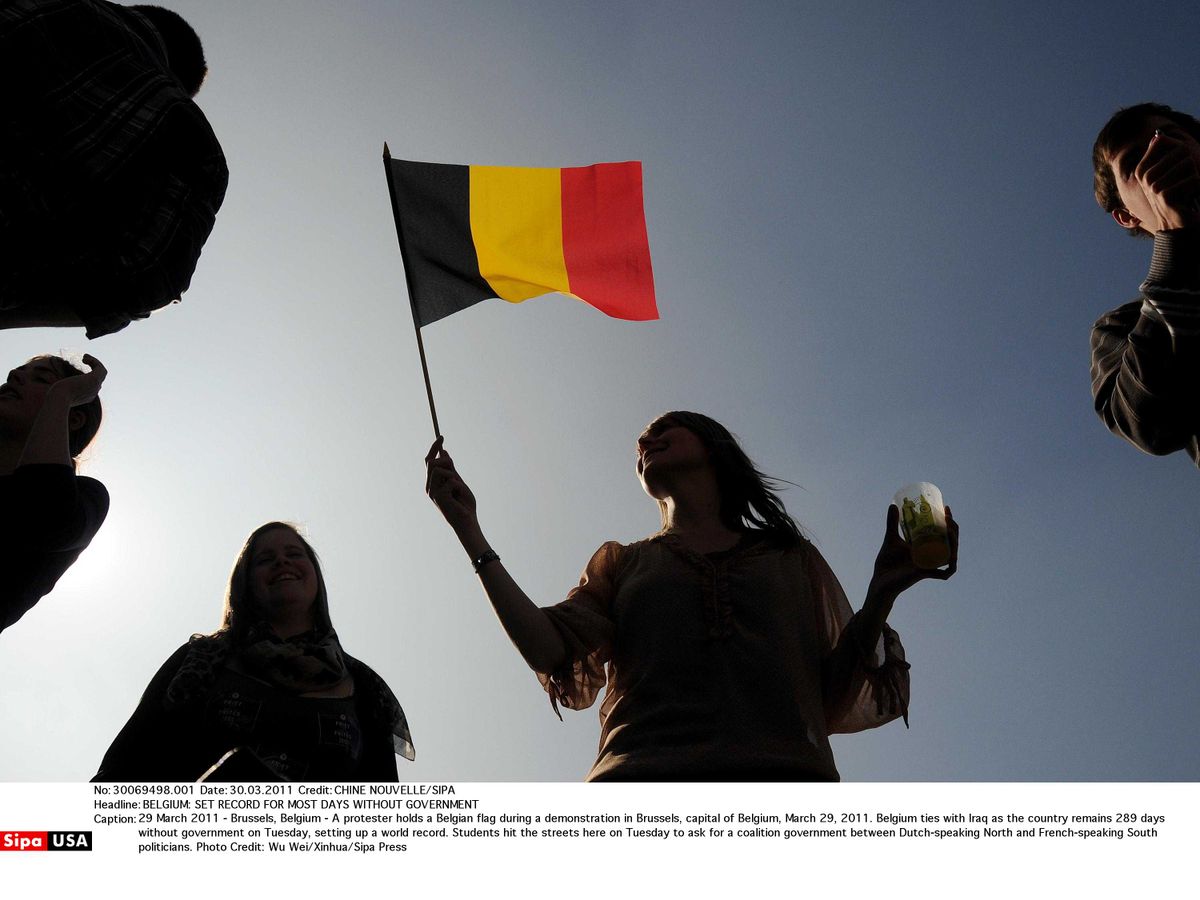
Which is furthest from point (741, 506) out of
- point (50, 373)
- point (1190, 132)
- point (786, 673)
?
point (50, 373)

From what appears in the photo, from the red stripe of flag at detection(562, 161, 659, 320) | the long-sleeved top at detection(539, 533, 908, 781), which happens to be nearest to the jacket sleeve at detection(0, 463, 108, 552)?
the long-sleeved top at detection(539, 533, 908, 781)

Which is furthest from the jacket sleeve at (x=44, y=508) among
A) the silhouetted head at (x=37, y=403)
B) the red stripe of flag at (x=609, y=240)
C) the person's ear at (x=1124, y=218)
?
the person's ear at (x=1124, y=218)

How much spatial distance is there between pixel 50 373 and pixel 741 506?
2.42m

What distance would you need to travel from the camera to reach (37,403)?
11.0ft

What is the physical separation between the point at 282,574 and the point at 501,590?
107 cm

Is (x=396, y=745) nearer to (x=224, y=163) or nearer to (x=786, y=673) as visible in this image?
(x=786, y=673)

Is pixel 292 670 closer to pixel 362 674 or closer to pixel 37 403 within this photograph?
pixel 362 674

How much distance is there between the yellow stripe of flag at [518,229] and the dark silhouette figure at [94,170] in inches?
72.4

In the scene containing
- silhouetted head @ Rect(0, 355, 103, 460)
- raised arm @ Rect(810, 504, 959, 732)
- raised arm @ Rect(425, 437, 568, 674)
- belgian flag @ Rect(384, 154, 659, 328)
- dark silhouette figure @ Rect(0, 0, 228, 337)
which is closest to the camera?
dark silhouette figure @ Rect(0, 0, 228, 337)

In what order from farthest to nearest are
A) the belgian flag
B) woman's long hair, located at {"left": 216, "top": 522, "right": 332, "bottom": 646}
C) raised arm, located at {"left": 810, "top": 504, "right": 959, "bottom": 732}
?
the belgian flag
woman's long hair, located at {"left": 216, "top": 522, "right": 332, "bottom": 646}
raised arm, located at {"left": 810, "top": 504, "right": 959, "bottom": 732}

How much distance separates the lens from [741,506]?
365cm

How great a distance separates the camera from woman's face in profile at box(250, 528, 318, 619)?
3.71 m

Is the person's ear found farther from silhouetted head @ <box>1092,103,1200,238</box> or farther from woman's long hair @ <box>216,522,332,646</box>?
woman's long hair @ <box>216,522,332,646</box>

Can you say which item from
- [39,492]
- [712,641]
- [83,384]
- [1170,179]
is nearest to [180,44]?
[83,384]
